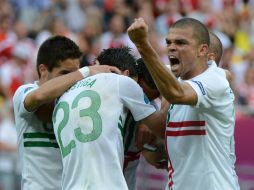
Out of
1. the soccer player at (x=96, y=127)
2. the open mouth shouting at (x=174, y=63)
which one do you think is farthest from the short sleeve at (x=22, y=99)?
the open mouth shouting at (x=174, y=63)

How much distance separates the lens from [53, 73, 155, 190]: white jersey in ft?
25.0

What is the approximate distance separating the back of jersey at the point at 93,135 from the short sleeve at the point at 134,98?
0.05 m

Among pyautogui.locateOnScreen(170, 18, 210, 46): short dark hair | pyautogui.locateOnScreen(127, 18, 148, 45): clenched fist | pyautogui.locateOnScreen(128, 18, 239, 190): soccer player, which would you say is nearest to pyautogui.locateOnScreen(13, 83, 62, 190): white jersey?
pyautogui.locateOnScreen(128, 18, 239, 190): soccer player

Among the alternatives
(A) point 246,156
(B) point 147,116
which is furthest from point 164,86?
(A) point 246,156

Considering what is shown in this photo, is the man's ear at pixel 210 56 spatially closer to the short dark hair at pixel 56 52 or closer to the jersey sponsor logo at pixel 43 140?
the short dark hair at pixel 56 52

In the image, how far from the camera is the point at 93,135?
25.1 feet

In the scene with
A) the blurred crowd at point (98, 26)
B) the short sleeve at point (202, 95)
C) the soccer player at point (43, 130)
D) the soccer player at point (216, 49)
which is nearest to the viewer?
the short sleeve at point (202, 95)

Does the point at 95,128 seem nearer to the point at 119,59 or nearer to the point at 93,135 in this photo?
the point at 93,135

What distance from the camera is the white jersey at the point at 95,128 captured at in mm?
7629

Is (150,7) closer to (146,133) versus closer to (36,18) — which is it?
(36,18)

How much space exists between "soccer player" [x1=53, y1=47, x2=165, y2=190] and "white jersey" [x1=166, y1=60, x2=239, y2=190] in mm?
329

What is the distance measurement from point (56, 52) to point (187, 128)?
1.30 m

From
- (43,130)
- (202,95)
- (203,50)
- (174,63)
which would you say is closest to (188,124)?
(202,95)

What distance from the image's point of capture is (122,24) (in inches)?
697
